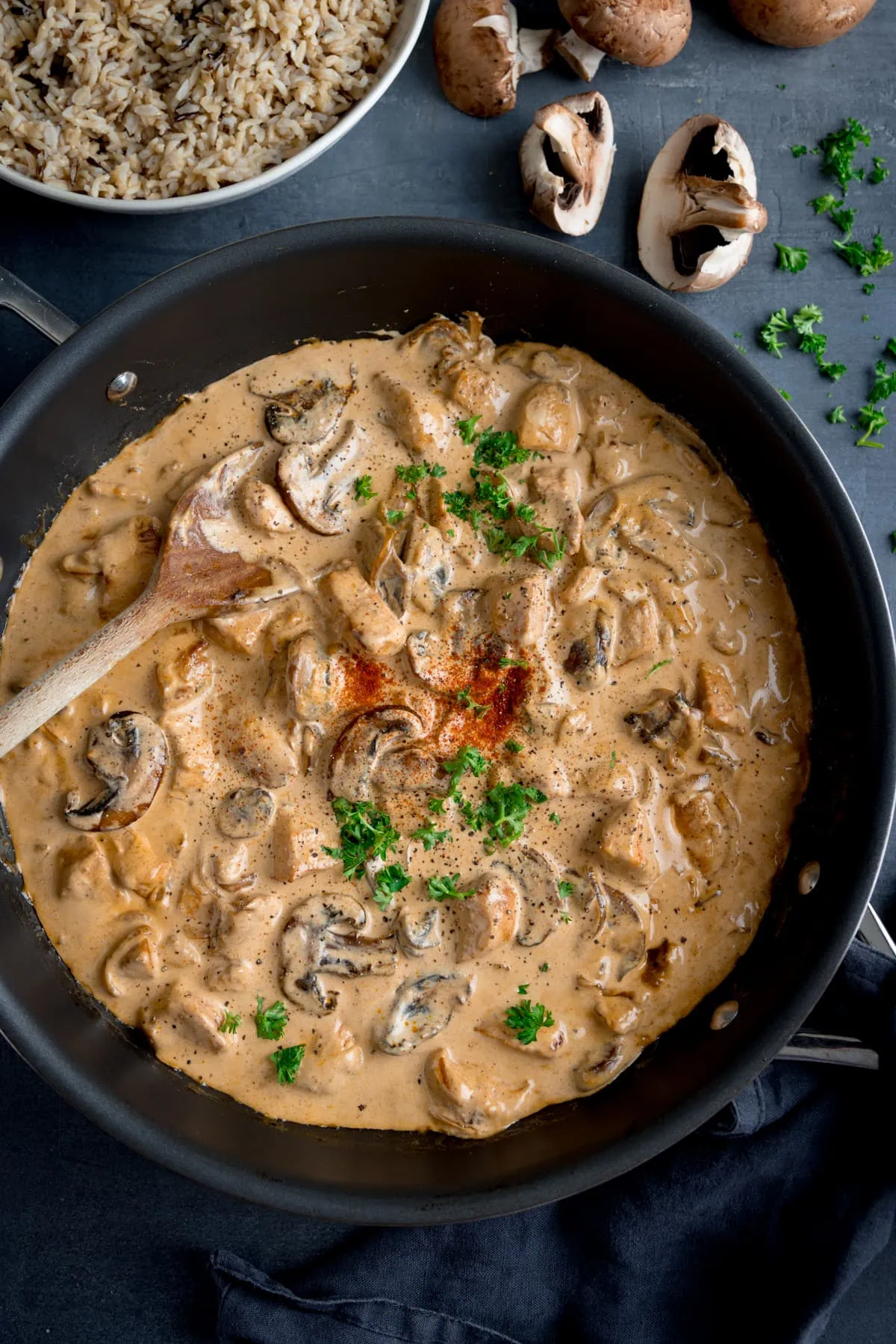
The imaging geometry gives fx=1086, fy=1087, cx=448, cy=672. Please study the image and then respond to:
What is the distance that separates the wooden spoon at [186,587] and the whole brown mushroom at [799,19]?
93.7 inches

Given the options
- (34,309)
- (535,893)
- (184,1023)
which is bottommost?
(184,1023)

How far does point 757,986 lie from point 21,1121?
8.07 ft

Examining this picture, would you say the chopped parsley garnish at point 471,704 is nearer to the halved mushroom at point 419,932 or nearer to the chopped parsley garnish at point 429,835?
the chopped parsley garnish at point 429,835

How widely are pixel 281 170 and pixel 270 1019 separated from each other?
8.84 ft

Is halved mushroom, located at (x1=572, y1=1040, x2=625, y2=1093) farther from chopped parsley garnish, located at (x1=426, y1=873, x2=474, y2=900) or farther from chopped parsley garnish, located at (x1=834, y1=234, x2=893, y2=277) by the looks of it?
chopped parsley garnish, located at (x1=834, y1=234, x2=893, y2=277)

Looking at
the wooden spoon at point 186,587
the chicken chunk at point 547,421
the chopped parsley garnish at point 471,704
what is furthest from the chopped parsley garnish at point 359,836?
the chicken chunk at point 547,421

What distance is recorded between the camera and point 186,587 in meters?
3.26

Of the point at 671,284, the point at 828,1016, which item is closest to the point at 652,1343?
the point at 828,1016

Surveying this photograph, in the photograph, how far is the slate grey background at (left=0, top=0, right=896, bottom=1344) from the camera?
143 inches

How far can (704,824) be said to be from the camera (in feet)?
11.1

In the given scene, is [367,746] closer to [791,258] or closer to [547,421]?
[547,421]

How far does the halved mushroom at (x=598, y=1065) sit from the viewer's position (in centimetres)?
339

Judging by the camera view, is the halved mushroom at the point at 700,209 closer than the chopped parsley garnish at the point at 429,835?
No

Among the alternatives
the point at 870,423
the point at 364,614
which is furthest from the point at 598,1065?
the point at 870,423
